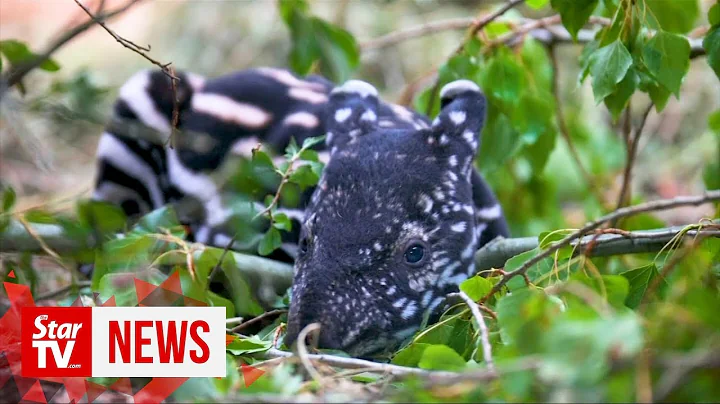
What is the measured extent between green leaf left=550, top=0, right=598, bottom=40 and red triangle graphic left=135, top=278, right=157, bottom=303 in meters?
1.73

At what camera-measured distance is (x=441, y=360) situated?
1938 millimetres

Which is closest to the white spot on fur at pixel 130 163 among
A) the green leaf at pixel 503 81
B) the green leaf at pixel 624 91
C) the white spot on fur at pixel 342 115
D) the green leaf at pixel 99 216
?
the white spot on fur at pixel 342 115

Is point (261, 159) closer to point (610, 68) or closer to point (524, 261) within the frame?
point (524, 261)

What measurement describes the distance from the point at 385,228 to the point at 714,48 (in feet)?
4.31

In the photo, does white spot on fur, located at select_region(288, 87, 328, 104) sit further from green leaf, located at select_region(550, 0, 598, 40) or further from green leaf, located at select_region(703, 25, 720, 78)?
green leaf, located at select_region(703, 25, 720, 78)

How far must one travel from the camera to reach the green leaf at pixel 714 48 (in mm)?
2885

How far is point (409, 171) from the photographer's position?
3.03 m

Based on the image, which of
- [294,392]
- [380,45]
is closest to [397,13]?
[380,45]

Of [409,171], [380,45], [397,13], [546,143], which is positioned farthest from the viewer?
[397,13]

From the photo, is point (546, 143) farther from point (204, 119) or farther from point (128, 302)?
point (128, 302)

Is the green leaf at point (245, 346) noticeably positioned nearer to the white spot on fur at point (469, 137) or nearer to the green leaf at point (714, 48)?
the white spot on fur at point (469, 137)

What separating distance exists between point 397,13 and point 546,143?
524 cm

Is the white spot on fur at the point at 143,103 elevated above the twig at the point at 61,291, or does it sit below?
above

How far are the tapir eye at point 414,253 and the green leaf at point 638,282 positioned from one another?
0.73 metres
